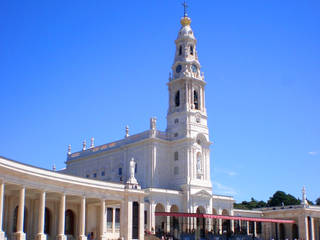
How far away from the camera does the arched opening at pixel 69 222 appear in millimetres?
46000

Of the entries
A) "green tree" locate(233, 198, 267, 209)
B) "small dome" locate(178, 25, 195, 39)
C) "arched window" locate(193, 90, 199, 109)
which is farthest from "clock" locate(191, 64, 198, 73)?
"green tree" locate(233, 198, 267, 209)

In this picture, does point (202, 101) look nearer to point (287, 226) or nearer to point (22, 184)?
point (287, 226)

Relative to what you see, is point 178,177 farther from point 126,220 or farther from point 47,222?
point 47,222

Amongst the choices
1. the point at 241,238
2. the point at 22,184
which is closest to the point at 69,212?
the point at 22,184

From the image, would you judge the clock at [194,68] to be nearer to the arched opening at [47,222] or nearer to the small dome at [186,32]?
the small dome at [186,32]

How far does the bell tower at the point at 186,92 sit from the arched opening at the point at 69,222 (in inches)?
991

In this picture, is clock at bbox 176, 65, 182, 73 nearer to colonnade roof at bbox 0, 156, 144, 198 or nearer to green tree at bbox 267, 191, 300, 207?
colonnade roof at bbox 0, 156, 144, 198

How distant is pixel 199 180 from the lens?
66625mm

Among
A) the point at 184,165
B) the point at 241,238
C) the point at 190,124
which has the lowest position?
the point at 241,238

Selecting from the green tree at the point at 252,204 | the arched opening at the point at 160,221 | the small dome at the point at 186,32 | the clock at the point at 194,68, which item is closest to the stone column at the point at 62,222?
the arched opening at the point at 160,221

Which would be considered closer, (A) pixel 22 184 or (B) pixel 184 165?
(A) pixel 22 184

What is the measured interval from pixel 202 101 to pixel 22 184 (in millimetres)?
41207

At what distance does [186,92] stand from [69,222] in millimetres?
30681

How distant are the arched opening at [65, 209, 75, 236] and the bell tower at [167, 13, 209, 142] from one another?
25172 millimetres
